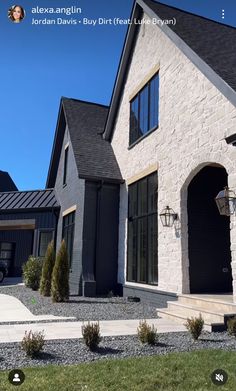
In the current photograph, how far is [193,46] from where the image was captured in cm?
895

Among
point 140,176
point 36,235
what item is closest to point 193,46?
point 140,176

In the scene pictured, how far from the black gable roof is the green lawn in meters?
8.56

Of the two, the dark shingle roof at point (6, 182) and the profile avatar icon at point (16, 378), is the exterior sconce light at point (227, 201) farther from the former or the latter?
the dark shingle roof at point (6, 182)

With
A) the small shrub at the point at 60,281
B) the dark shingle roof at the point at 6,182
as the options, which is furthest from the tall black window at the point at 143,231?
the dark shingle roof at the point at 6,182

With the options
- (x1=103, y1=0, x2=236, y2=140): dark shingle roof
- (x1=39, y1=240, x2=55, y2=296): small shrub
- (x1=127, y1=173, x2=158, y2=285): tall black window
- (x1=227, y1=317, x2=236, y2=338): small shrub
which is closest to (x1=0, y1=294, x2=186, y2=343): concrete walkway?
(x1=227, y1=317, x2=236, y2=338): small shrub

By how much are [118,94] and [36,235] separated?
338 inches

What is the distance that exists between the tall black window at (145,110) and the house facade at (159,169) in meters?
0.04

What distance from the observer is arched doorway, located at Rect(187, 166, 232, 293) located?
→ 28.5ft

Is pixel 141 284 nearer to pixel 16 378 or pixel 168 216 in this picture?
pixel 168 216

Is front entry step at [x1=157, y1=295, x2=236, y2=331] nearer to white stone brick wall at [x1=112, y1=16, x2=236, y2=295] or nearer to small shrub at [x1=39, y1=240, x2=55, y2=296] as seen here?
white stone brick wall at [x1=112, y1=16, x2=236, y2=295]

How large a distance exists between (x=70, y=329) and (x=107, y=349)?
1573 millimetres

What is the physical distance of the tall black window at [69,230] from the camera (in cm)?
1448

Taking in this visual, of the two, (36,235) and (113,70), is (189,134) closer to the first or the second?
(113,70)

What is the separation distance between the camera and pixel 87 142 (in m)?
14.6
